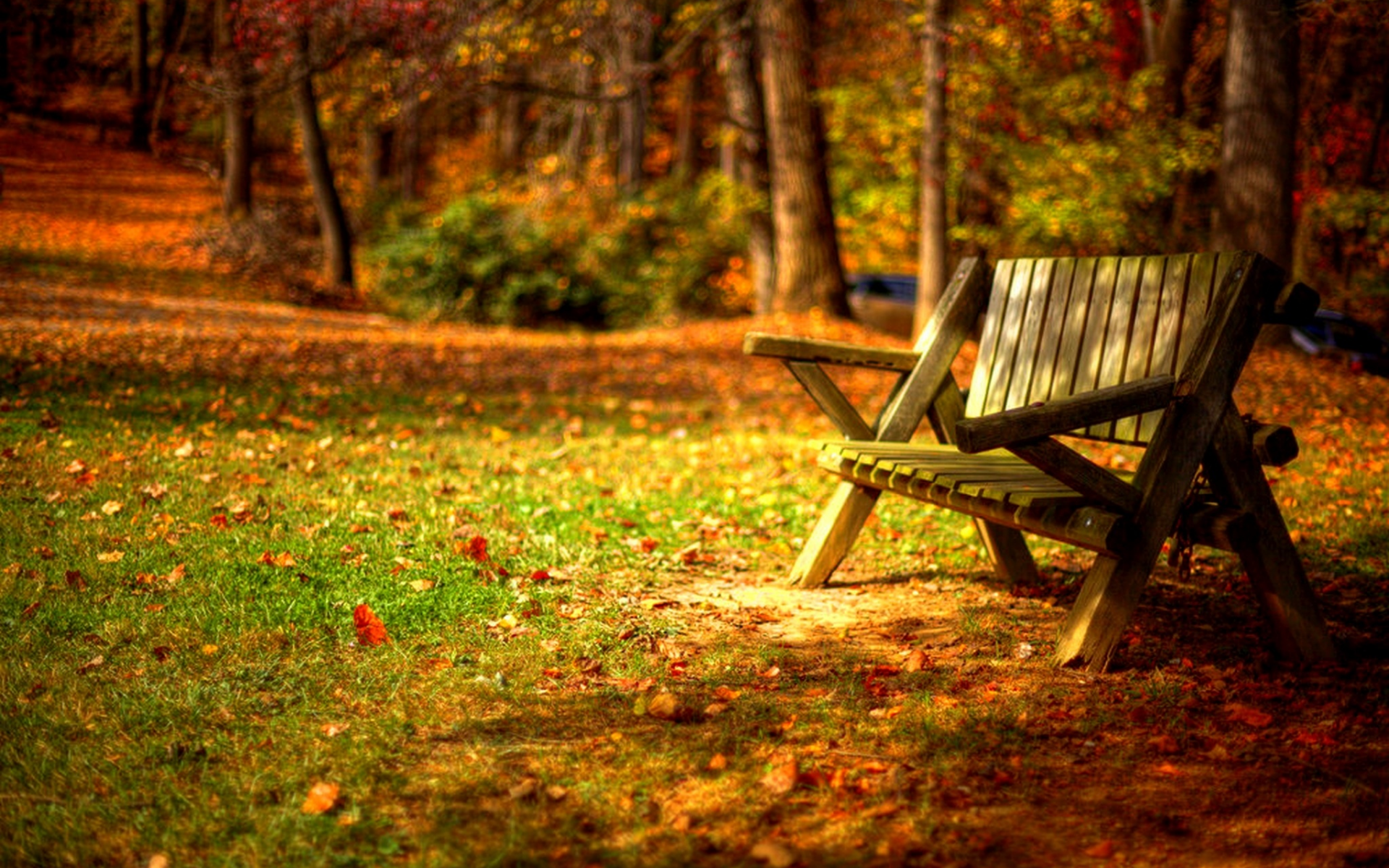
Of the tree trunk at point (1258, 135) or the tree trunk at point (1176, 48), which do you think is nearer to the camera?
the tree trunk at point (1258, 135)

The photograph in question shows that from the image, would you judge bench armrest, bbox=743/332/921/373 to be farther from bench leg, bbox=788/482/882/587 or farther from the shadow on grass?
the shadow on grass

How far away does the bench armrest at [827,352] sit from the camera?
4.13 metres

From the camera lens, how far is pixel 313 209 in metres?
20.2

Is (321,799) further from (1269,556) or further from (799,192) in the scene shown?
(799,192)

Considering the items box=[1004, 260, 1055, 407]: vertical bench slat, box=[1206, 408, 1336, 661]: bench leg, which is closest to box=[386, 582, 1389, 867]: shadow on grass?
box=[1206, 408, 1336, 661]: bench leg

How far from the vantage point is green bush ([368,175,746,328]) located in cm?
1514

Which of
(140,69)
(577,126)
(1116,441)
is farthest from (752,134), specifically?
(1116,441)

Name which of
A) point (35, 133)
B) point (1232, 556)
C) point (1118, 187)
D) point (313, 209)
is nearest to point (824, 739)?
point (1232, 556)

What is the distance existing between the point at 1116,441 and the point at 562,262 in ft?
41.5

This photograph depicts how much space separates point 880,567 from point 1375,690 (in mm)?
1892

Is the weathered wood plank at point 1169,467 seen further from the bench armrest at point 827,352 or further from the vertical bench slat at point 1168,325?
the bench armrest at point 827,352

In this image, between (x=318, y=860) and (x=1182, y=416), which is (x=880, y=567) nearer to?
(x=1182, y=416)

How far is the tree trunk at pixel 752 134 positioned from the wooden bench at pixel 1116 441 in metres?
8.91

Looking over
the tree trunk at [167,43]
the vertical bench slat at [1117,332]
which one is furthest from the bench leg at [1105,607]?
the tree trunk at [167,43]
